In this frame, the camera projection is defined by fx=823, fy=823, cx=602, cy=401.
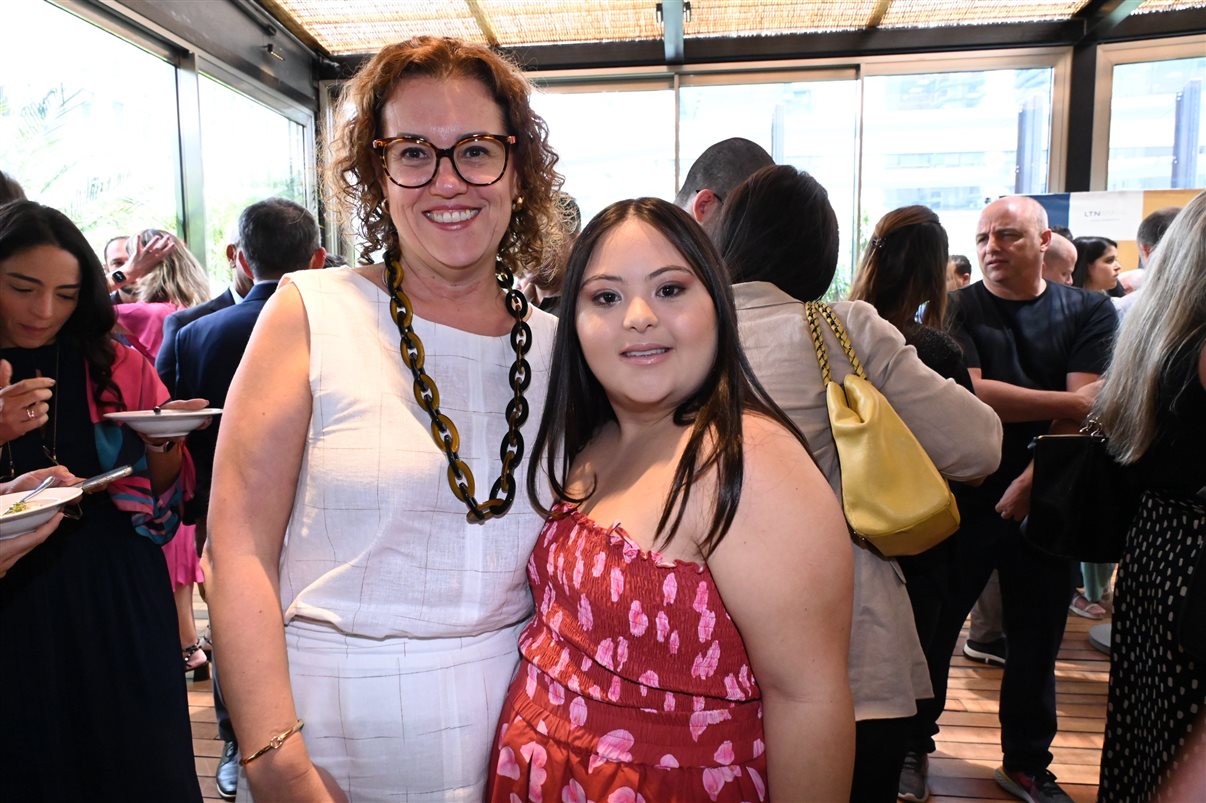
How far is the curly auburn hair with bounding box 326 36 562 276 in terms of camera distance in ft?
4.28

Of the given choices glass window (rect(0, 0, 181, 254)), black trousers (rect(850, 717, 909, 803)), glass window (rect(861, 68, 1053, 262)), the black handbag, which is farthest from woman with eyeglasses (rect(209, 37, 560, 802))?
glass window (rect(861, 68, 1053, 262))

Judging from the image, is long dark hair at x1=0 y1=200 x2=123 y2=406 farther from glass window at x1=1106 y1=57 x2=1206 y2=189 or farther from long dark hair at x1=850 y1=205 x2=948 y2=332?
glass window at x1=1106 y1=57 x2=1206 y2=189

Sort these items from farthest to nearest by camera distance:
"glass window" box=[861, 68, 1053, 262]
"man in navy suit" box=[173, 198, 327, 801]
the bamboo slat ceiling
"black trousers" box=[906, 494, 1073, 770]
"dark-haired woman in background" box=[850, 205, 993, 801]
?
"glass window" box=[861, 68, 1053, 262] < the bamboo slat ceiling < "man in navy suit" box=[173, 198, 327, 801] < "black trousers" box=[906, 494, 1073, 770] < "dark-haired woman in background" box=[850, 205, 993, 801]

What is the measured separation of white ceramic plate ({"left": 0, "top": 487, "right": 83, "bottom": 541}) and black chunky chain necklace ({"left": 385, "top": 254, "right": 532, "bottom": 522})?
2.35 ft

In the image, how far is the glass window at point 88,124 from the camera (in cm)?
381

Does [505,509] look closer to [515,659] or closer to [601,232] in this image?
[515,659]

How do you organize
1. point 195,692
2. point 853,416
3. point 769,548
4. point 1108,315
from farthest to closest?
point 195,692 → point 1108,315 → point 853,416 → point 769,548

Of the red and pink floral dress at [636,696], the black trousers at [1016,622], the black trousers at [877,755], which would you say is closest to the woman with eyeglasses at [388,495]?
the red and pink floral dress at [636,696]

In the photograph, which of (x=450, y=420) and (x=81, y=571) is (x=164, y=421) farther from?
(x=450, y=420)

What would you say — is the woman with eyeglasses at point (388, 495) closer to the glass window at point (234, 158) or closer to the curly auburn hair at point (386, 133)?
the curly auburn hair at point (386, 133)

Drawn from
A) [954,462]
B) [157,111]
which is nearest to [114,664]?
[954,462]

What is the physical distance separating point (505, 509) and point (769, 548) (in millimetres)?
423

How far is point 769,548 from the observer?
111 centimetres

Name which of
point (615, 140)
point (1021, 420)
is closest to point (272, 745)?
point (1021, 420)
